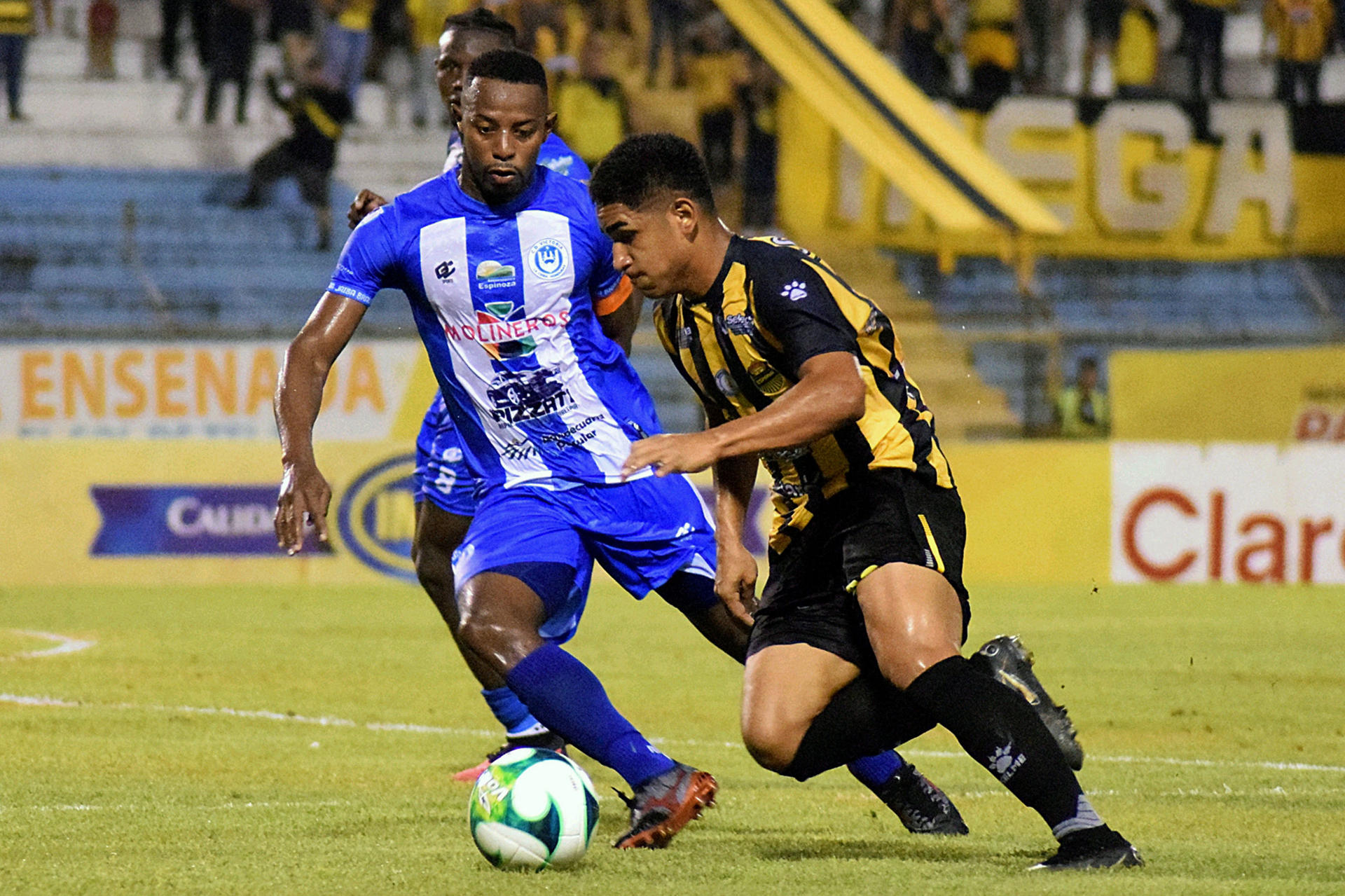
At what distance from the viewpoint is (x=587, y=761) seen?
669 cm

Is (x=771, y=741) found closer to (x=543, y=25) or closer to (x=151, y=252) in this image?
(x=151, y=252)

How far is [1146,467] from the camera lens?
1429cm

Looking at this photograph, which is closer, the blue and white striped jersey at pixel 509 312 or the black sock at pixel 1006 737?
the black sock at pixel 1006 737

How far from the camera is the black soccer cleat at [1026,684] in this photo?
454 cm

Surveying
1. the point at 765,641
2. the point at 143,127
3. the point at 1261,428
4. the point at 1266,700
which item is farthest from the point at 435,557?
the point at 143,127

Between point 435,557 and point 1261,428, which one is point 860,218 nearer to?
point 1261,428

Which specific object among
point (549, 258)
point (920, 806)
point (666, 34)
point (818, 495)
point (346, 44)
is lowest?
point (920, 806)

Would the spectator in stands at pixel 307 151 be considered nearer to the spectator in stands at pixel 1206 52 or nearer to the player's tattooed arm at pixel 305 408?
the spectator in stands at pixel 1206 52

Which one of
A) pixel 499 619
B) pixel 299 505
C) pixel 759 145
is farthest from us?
pixel 759 145

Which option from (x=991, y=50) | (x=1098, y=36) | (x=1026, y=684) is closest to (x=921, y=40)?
(x=991, y=50)

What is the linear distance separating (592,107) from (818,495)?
1594cm

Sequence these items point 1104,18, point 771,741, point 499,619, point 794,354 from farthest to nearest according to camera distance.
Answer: point 1104,18 → point 499,619 → point 771,741 → point 794,354

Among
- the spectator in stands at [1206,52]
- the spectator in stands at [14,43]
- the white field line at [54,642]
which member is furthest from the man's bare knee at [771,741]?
the spectator in stands at [1206,52]

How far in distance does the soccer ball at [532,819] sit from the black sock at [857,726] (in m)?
0.56
